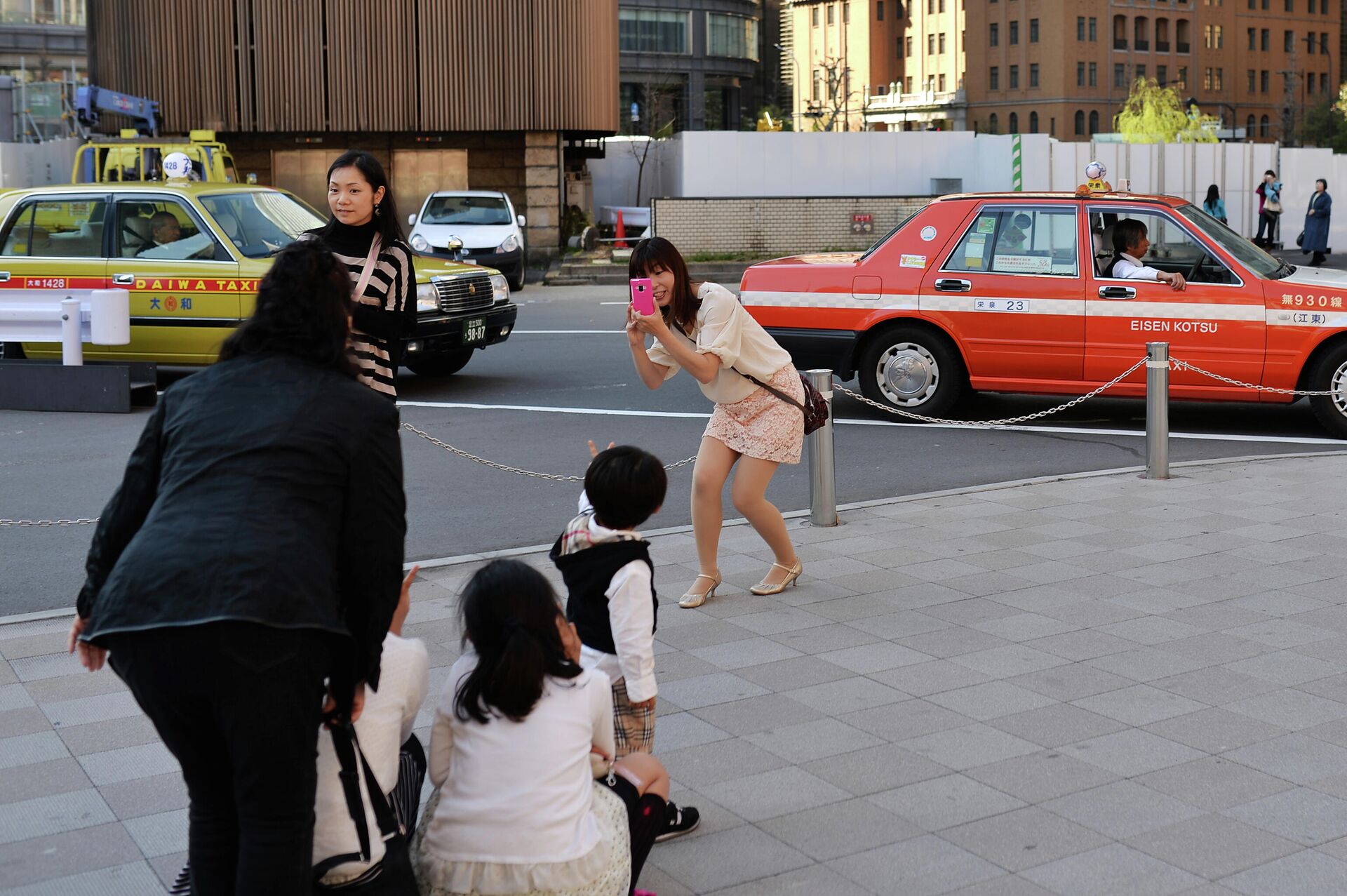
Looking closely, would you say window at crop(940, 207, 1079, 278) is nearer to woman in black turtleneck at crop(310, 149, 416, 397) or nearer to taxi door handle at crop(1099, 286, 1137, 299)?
taxi door handle at crop(1099, 286, 1137, 299)

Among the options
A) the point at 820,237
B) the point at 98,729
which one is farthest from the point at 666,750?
the point at 820,237

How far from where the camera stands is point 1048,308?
1073 cm

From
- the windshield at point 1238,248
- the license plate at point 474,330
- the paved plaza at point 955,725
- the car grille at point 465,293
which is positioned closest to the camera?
the paved plaza at point 955,725

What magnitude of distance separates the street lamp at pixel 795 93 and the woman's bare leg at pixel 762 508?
10311cm

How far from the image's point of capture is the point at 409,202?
3148 cm

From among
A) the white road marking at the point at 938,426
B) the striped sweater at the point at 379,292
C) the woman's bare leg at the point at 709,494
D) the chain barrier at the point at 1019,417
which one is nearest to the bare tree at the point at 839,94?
the white road marking at the point at 938,426

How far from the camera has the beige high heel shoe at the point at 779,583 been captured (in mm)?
6523

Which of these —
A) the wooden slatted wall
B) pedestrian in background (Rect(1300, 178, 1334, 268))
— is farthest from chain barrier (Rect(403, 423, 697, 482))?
pedestrian in background (Rect(1300, 178, 1334, 268))

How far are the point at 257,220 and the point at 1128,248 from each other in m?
7.23

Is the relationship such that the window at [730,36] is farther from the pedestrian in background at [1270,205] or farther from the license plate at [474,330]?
the license plate at [474,330]

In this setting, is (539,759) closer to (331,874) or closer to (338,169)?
(331,874)

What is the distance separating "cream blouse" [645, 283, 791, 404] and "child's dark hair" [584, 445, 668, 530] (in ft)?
6.02

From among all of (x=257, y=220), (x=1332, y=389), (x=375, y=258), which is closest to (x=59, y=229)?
(x=257, y=220)

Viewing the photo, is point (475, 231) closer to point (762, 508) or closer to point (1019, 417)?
point (1019, 417)
